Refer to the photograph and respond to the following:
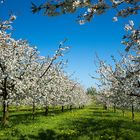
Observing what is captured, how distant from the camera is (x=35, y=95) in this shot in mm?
28469

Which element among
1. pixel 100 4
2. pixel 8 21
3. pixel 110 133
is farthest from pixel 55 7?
pixel 110 133

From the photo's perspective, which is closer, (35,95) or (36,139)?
(36,139)

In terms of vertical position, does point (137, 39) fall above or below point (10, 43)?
below

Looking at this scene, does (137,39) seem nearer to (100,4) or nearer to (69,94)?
(100,4)

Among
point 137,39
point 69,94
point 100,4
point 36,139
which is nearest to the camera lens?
point 100,4

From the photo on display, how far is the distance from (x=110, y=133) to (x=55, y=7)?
17.7m

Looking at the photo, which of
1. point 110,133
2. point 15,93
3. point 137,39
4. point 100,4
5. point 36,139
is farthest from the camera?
point 15,93

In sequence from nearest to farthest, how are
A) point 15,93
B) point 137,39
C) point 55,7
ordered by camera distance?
point 55,7 → point 137,39 → point 15,93

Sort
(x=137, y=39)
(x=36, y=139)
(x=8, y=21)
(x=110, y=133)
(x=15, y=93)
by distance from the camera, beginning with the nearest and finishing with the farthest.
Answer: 1. (x=137, y=39)
2. (x=8, y=21)
3. (x=36, y=139)
4. (x=110, y=133)
5. (x=15, y=93)

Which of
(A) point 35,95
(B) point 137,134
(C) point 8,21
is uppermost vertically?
(C) point 8,21

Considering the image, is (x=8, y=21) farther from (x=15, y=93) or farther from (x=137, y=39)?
(x=15, y=93)

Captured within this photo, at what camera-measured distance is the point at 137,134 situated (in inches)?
900

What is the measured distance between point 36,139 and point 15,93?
7.55 metres

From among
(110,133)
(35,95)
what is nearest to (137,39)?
(110,133)
